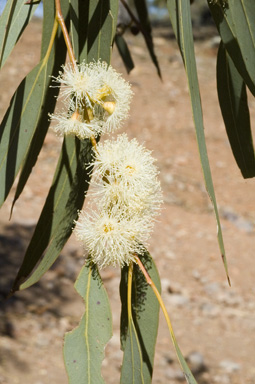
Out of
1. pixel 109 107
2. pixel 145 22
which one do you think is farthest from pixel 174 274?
pixel 109 107

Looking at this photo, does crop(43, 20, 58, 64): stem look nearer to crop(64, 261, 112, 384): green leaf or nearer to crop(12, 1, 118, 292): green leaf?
crop(12, 1, 118, 292): green leaf

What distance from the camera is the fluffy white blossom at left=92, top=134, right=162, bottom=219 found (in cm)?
85

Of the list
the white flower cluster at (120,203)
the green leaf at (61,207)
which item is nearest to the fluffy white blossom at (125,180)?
the white flower cluster at (120,203)

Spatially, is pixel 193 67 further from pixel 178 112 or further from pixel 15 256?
pixel 178 112

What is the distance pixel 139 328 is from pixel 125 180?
0.30 metres

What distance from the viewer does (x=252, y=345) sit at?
2742 millimetres

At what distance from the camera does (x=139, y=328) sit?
3.32 ft

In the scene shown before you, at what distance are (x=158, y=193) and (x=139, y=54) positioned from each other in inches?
242

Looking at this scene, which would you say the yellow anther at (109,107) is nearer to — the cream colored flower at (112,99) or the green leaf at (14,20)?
the cream colored flower at (112,99)

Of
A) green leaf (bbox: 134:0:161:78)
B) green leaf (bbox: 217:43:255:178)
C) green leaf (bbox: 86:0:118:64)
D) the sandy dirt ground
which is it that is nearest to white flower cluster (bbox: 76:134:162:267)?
green leaf (bbox: 86:0:118:64)

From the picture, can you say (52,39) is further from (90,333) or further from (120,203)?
(90,333)

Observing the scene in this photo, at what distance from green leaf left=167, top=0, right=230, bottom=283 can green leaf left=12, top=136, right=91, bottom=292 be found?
23cm

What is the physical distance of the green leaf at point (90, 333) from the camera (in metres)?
0.90

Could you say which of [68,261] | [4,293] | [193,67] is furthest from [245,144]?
[68,261]
